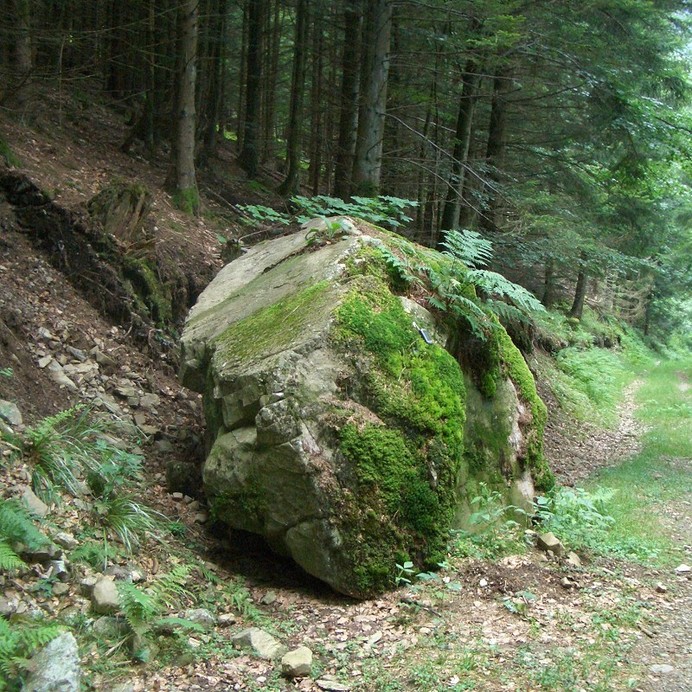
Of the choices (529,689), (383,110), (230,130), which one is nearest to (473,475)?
(529,689)

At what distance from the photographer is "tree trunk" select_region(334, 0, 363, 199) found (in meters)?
12.2

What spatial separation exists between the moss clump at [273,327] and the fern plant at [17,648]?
253 cm

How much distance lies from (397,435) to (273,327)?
133 cm

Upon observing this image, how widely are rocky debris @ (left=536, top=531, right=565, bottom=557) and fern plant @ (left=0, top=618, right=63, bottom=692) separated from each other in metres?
3.66

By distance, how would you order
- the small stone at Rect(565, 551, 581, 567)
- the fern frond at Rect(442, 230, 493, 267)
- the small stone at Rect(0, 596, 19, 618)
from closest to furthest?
the small stone at Rect(0, 596, 19, 618), the small stone at Rect(565, 551, 581, 567), the fern frond at Rect(442, 230, 493, 267)

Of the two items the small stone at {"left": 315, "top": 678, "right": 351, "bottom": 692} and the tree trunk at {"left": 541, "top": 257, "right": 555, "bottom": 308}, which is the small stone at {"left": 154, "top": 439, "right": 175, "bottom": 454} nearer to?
the small stone at {"left": 315, "top": 678, "right": 351, "bottom": 692}

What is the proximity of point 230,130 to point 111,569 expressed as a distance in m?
25.1

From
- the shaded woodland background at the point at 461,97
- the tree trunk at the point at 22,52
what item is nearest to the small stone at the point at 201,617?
the shaded woodland background at the point at 461,97

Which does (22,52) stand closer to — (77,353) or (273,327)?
(77,353)

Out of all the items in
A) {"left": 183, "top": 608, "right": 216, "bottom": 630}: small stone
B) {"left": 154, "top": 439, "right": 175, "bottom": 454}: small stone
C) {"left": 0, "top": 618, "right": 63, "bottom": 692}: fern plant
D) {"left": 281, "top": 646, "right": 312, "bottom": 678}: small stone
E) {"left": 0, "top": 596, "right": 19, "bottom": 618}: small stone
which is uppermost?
{"left": 0, "top": 618, "right": 63, "bottom": 692}: fern plant

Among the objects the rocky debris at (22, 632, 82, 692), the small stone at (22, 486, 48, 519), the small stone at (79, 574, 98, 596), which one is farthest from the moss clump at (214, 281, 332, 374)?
the rocky debris at (22, 632, 82, 692)

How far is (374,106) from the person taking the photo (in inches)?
394

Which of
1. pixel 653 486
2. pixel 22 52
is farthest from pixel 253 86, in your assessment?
pixel 653 486

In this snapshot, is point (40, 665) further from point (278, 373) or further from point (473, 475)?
point (473, 475)
